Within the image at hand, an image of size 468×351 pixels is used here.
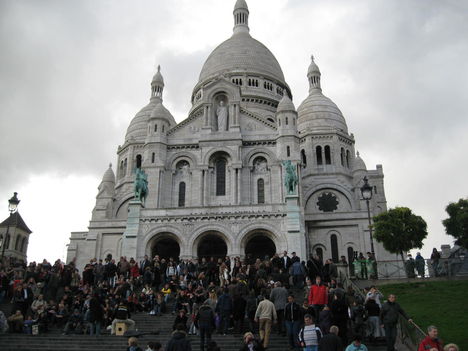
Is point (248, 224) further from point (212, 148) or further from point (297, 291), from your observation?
point (297, 291)

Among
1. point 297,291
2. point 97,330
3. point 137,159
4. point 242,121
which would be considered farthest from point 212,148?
point 97,330

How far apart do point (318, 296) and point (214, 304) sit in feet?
13.2

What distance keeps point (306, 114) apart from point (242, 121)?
14792 mm

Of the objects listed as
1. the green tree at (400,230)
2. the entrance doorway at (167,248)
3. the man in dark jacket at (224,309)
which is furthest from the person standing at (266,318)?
the entrance doorway at (167,248)

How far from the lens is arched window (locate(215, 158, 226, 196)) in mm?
43469

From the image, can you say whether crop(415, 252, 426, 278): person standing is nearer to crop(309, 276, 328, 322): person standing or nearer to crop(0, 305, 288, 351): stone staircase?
crop(309, 276, 328, 322): person standing

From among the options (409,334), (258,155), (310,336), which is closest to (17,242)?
(258,155)

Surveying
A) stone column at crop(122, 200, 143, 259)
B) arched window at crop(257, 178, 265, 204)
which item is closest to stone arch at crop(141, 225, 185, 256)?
stone column at crop(122, 200, 143, 259)

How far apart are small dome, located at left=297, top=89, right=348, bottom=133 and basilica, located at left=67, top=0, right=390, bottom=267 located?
0.45 feet

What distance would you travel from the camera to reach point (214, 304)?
750 inches

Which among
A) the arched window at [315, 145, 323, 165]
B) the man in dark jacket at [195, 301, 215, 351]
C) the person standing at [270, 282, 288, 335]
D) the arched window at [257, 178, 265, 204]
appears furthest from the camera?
Answer: the arched window at [315, 145, 323, 165]

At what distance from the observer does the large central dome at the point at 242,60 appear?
6378 cm

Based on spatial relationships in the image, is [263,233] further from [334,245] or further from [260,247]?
[334,245]

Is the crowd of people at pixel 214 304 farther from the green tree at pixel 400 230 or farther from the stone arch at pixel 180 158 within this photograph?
the stone arch at pixel 180 158
